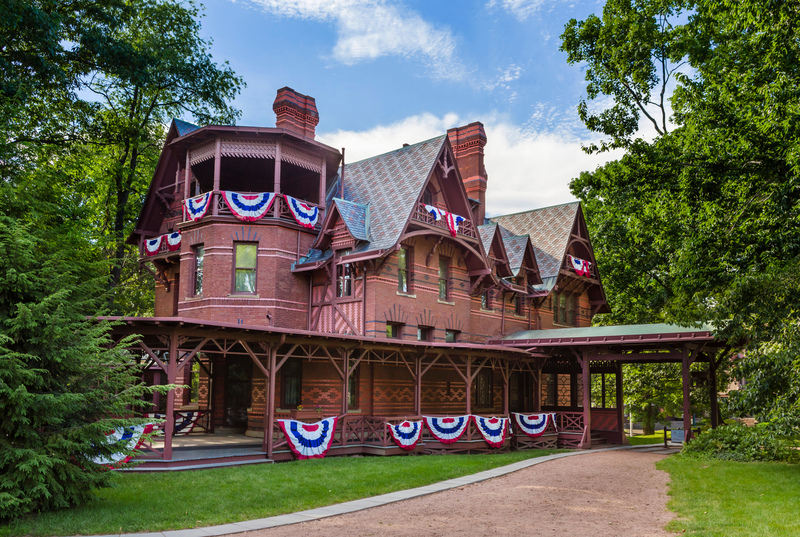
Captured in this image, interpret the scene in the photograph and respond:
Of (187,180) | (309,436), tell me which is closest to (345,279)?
(187,180)

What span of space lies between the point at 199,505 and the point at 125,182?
22.7 m

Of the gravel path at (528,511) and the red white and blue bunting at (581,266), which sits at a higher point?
the red white and blue bunting at (581,266)

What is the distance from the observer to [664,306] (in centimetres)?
2494

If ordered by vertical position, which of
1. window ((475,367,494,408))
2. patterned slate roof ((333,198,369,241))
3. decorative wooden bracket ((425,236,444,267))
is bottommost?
window ((475,367,494,408))

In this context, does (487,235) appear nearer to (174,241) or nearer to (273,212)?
(273,212)

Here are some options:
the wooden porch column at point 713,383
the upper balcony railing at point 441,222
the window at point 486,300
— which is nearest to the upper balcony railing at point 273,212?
the upper balcony railing at point 441,222

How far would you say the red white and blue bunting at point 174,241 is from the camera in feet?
82.3

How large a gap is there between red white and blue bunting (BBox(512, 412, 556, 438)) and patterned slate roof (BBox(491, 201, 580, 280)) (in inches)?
330

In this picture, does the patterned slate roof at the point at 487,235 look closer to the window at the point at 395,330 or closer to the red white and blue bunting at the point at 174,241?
the window at the point at 395,330

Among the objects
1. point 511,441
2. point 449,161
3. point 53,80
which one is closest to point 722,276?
point 511,441

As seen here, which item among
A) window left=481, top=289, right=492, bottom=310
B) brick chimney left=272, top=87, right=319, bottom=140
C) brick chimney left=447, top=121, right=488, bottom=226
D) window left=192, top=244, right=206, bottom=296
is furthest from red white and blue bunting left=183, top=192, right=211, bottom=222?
brick chimney left=447, top=121, right=488, bottom=226

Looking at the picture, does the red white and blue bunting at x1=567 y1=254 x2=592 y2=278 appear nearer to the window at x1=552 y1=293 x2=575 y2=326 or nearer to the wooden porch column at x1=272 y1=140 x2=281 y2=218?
the window at x1=552 y1=293 x2=575 y2=326

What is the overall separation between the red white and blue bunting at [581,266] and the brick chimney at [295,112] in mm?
14096

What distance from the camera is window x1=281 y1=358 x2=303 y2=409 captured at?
21750 millimetres
